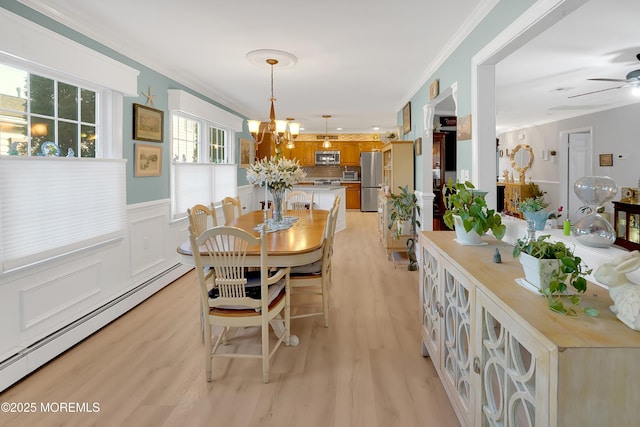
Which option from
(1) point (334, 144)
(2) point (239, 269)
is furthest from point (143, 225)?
(1) point (334, 144)

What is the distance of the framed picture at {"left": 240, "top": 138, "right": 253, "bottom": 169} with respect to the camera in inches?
277

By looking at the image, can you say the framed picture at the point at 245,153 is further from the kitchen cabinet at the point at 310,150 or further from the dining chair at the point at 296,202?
the kitchen cabinet at the point at 310,150

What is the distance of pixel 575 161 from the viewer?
7852 mm

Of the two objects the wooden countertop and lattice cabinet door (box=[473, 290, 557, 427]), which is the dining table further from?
lattice cabinet door (box=[473, 290, 557, 427])

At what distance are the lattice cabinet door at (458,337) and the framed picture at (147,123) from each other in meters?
3.10

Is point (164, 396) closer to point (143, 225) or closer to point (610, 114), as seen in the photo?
point (143, 225)

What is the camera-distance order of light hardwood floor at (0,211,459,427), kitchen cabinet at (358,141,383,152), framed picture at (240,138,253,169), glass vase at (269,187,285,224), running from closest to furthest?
light hardwood floor at (0,211,459,427) < glass vase at (269,187,285,224) < framed picture at (240,138,253,169) < kitchen cabinet at (358,141,383,152)

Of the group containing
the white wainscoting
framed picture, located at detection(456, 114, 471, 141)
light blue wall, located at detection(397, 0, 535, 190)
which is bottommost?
the white wainscoting

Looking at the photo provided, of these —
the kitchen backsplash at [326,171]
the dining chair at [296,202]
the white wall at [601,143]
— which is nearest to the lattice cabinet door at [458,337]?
the dining chair at [296,202]

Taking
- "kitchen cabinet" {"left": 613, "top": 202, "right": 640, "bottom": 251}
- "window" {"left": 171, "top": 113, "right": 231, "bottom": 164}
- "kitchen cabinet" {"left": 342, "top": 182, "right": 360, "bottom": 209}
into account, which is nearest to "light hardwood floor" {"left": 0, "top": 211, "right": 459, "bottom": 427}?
"window" {"left": 171, "top": 113, "right": 231, "bottom": 164}

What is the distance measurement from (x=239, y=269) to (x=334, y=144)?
9.95m

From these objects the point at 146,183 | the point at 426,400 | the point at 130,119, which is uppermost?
the point at 130,119

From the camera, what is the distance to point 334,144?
11.8 meters

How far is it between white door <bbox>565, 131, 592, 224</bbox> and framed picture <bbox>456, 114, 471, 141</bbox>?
5.91m
